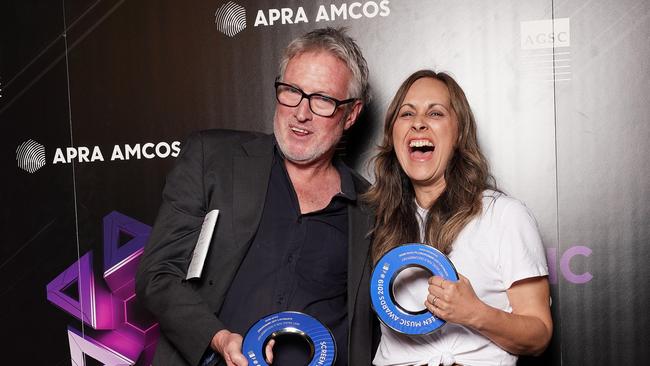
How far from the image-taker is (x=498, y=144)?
275 cm

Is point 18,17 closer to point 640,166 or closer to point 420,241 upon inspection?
point 420,241

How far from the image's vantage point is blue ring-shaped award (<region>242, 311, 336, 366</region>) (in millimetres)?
1953

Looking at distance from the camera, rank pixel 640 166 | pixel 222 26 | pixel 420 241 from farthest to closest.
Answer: pixel 222 26 < pixel 640 166 < pixel 420 241

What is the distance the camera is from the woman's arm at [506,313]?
1845 millimetres

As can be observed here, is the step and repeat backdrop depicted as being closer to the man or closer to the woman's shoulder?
the man

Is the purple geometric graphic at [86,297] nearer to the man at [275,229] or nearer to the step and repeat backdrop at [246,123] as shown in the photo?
the step and repeat backdrop at [246,123]

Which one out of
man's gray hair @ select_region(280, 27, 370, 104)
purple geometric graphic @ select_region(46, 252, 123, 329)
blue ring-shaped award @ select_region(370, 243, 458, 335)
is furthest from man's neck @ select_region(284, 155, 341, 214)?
purple geometric graphic @ select_region(46, 252, 123, 329)

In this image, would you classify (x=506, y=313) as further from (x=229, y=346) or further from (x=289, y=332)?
(x=229, y=346)

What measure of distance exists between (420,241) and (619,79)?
1.13 meters

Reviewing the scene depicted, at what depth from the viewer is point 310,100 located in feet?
7.90

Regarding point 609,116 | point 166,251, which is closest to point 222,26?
point 166,251

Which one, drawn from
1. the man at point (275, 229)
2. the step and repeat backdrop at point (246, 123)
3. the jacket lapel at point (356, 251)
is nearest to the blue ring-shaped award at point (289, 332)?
the man at point (275, 229)

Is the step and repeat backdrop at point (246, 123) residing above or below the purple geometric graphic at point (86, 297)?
above

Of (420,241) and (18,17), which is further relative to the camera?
(18,17)
